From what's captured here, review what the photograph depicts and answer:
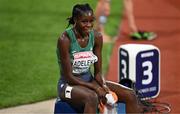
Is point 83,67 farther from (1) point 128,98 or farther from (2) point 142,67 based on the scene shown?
(2) point 142,67

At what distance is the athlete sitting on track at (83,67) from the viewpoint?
620cm

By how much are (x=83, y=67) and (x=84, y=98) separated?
0.47m

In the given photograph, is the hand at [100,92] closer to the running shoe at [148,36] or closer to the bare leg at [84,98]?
the bare leg at [84,98]

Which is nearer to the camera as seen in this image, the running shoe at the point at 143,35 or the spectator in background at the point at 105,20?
the spectator in background at the point at 105,20

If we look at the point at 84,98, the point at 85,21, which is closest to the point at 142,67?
the point at 85,21

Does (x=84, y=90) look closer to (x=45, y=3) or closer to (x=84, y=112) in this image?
(x=84, y=112)

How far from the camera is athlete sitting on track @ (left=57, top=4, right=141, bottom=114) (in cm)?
620

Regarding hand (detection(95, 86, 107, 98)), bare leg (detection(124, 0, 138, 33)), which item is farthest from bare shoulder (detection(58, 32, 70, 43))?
bare leg (detection(124, 0, 138, 33))

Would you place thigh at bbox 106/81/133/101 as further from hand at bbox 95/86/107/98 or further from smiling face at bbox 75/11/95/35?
smiling face at bbox 75/11/95/35

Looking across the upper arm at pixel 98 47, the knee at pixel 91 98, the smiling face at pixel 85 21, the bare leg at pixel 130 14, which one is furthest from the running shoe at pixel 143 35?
the knee at pixel 91 98

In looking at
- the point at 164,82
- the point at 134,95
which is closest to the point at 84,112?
the point at 134,95

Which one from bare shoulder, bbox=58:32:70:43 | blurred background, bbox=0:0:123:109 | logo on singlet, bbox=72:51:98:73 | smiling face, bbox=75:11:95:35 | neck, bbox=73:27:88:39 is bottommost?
blurred background, bbox=0:0:123:109

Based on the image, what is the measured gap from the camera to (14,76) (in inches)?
364

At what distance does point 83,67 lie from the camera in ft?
21.2
